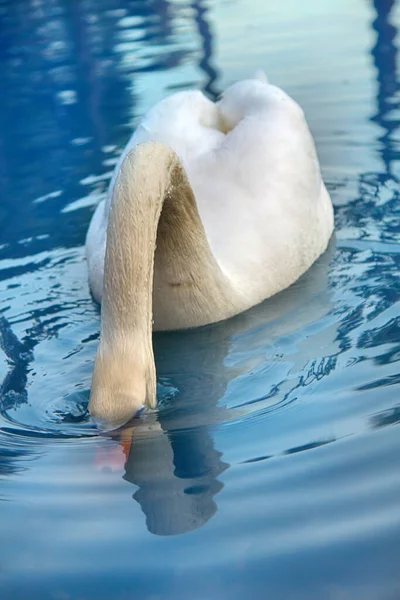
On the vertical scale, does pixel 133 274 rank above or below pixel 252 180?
above

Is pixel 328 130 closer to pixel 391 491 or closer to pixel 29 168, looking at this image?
pixel 29 168

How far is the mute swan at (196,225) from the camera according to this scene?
3738mm

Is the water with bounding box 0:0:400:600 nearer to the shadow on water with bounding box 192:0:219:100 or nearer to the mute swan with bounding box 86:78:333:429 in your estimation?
the mute swan with bounding box 86:78:333:429

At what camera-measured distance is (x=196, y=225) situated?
4.55 metres

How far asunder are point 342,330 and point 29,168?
339 centimetres

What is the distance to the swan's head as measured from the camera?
3.61 metres

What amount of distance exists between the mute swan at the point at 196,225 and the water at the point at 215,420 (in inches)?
5.3

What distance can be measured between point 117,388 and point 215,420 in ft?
1.42

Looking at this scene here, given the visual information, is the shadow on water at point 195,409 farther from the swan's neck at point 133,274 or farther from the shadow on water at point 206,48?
the shadow on water at point 206,48

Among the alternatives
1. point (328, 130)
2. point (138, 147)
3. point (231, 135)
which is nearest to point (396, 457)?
point (138, 147)

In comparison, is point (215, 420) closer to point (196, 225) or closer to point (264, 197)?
point (196, 225)

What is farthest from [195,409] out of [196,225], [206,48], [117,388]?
[206,48]

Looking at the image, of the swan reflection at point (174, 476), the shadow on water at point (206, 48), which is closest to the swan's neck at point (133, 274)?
the swan reflection at point (174, 476)

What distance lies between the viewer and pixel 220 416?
3.90 m
